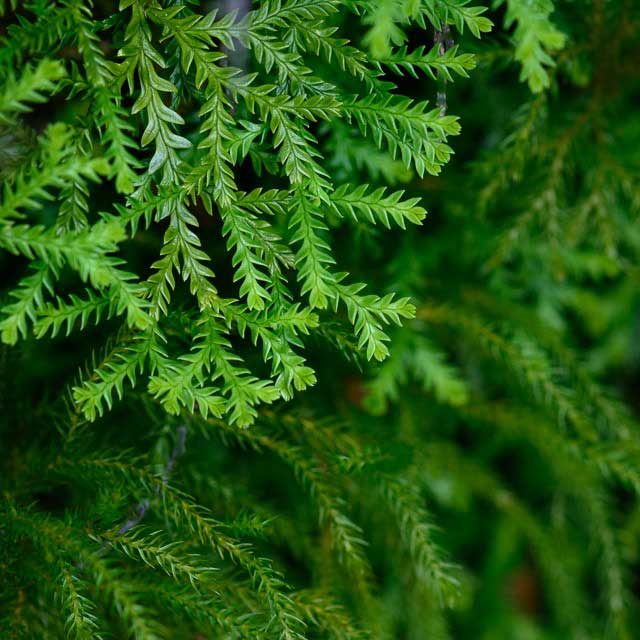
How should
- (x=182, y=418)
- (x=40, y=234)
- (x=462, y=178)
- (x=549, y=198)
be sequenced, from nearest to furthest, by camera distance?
(x=40, y=234) → (x=182, y=418) → (x=549, y=198) → (x=462, y=178)

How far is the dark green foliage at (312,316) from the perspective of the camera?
1.02m

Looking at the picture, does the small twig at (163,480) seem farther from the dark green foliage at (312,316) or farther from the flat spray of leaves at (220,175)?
→ the flat spray of leaves at (220,175)

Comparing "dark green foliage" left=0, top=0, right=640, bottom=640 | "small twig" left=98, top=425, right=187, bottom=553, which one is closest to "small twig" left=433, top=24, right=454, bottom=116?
"dark green foliage" left=0, top=0, right=640, bottom=640

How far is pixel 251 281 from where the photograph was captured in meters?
1.01

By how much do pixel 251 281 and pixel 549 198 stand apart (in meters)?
0.82

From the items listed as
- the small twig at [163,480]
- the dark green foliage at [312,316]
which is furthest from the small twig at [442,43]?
the small twig at [163,480]

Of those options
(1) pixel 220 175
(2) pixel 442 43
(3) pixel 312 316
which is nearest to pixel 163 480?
(3) pixel 312 316

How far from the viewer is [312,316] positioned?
39.3 inches

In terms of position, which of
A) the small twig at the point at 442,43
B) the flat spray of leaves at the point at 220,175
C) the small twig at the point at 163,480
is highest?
the small twig at the point at 442,43

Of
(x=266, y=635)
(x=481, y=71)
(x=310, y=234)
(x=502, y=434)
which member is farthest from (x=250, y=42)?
(x=502, y=434)

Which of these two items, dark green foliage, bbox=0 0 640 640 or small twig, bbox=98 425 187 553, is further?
small twig, bbox=98 425 187 553

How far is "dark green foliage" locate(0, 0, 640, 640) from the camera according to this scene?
3.35ft

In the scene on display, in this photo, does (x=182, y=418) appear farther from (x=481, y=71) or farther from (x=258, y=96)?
(x=481, y=71)

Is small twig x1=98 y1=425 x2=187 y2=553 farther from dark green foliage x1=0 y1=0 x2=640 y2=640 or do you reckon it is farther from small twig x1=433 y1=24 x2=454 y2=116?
small twig x1=433 y1=24 x2=454 y2=116
